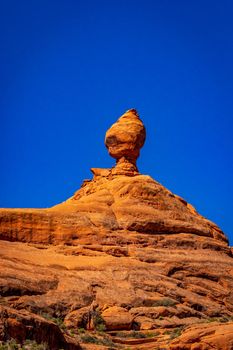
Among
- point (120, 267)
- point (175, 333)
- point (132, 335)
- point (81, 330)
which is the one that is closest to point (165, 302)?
point (120, 267)

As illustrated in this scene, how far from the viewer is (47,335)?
25.5 metres

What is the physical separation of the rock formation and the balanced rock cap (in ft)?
0.34

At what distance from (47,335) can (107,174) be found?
31980 mm

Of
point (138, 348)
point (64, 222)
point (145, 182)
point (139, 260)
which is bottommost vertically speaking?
point (138, 348)

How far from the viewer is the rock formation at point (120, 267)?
33.6 metres

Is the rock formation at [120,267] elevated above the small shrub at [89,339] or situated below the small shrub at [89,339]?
above

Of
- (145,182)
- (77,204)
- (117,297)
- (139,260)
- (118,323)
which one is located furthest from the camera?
(145,182)

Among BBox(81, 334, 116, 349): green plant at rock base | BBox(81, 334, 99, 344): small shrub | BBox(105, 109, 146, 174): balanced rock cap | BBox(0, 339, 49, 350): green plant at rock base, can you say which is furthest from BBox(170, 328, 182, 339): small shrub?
BBox(105, 109, 146, 174): balanced rock cap

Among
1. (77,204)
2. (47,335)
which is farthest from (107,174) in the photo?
(47,335)

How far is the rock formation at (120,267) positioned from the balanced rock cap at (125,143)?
0.11 meters

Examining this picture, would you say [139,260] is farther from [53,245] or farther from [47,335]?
[47,335]

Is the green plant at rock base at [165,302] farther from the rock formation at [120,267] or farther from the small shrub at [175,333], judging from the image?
the small shrub at [175,333]

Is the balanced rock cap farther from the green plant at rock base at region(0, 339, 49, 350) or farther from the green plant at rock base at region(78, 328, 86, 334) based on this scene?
the green plant at rock base at region(0, 339, 49, 350)

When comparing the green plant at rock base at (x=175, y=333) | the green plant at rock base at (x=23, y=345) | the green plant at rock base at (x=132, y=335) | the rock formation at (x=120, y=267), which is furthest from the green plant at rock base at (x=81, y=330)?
the green plant at rock base at (x=23, y=345)
